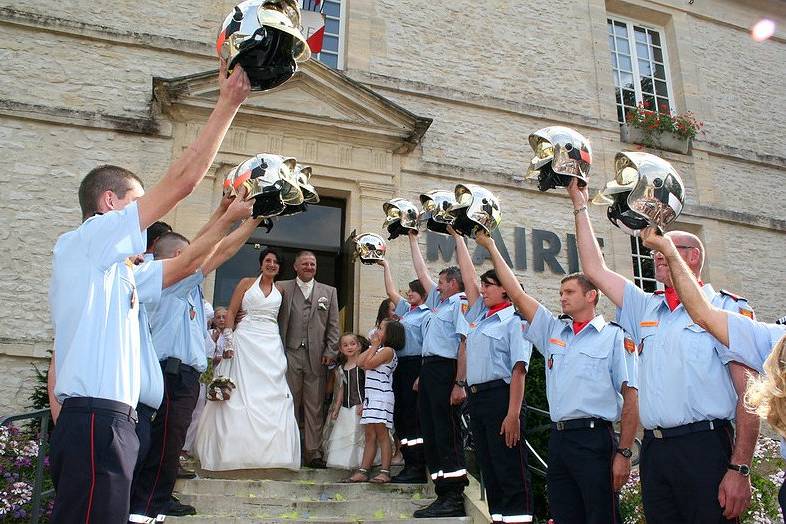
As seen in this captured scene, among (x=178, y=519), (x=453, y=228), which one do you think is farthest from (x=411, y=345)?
(x=178, y=519)

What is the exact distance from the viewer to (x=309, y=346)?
641cm

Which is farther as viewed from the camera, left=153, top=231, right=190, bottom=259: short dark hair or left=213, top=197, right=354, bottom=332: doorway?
left=213, top=197, right=354, bottom=332: doorway

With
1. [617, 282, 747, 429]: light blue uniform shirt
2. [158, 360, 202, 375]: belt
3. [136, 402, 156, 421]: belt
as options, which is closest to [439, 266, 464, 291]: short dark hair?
[617, 282, 747, 429]: light blue uniform shirt

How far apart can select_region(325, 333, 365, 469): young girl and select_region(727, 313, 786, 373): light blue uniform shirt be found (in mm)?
3797

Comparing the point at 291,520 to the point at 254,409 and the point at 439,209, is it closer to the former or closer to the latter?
the point at 254,409

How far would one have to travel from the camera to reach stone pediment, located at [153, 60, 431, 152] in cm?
889

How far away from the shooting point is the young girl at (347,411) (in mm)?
5949

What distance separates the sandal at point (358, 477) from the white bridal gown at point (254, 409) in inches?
19.4

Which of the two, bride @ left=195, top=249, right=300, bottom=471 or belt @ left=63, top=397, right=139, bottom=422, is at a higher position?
bride @ left=195, top=249, right=300, bottom=471

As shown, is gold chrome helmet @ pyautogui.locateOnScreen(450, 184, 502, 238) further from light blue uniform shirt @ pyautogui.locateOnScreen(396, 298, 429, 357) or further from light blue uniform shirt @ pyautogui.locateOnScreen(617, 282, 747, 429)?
light blue uniform shirt @ pyautogui.locateOnScreen(396, 298, 429, 357)

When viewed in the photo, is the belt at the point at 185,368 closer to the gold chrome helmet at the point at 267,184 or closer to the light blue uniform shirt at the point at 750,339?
the gold chrome helmet at the point at 267,184

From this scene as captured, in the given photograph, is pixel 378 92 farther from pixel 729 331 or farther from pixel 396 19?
pixel 729 331

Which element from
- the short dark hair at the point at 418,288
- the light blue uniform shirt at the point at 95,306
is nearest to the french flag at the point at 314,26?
the short dark hair at the point at 418,288

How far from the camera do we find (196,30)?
9.21 metres
